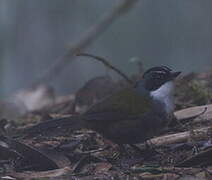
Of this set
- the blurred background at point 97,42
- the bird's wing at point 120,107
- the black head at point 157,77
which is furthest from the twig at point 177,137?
the blurred background at point 97,42

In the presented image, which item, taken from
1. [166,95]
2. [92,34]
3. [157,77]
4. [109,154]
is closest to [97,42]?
[92,34]

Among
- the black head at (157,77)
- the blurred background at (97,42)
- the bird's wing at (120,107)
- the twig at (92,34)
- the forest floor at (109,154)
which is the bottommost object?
the forest floor at (109,154)

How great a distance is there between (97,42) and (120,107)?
12.9m

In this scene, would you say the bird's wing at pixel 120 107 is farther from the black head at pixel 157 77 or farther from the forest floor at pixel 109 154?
the forest floor at pixel 109 154

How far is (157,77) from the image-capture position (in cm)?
620

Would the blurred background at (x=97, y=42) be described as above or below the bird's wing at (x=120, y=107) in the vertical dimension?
above

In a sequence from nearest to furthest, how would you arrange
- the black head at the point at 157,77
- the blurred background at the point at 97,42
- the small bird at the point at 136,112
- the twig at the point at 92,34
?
the small bird at the point at 136,112
the black head at the point at 157,77
the twig at the point at 92,34
the blurred background at the point at 97,42

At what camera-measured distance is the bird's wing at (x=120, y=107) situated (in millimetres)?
6008

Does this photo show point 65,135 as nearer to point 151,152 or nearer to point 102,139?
point 102,139

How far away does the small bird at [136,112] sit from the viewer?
233 inches

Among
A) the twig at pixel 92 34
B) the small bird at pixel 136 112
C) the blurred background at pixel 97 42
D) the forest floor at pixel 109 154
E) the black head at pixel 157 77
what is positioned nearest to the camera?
the forest floor at pixel 109 154

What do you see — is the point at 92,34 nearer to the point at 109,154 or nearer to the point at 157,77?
the point at 157,77

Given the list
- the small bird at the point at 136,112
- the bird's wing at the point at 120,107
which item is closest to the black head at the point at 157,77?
the small bird at the point at 136,112

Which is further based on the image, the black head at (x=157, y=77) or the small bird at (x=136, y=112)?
the black head at (x=157, y=77)
